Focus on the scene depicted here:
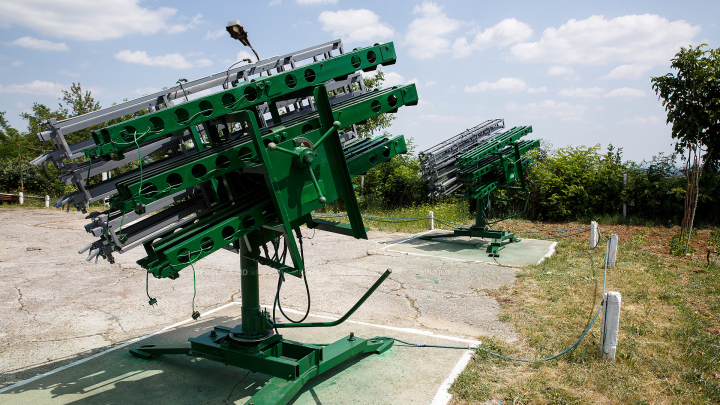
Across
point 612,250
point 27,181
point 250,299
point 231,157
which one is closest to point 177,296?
point 250,299

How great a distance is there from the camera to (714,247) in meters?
10.7

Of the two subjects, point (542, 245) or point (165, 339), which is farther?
point (542, 245)

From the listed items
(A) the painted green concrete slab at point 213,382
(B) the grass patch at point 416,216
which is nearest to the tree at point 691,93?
(B) the grass patch at point 416,216

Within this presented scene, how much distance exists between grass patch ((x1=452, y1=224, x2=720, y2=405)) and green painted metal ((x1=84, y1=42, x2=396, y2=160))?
124 inches

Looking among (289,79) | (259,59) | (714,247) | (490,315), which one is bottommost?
(714,247)

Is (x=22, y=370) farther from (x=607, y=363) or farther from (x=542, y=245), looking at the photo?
(x=542, y=245)

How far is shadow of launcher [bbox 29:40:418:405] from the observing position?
310 cm

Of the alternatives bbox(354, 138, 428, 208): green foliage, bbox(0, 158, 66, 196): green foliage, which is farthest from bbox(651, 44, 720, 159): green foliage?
bbox(0, 158, 66, 196): green foliage

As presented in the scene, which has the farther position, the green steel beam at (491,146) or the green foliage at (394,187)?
the green foliage at (394,187)

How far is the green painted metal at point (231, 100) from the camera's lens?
289cm

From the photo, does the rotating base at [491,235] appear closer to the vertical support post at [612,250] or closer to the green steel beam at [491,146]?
the green steel beam at [491,146]

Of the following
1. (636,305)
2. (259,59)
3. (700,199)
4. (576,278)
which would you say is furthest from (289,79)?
(700,199)

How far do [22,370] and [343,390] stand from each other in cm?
358

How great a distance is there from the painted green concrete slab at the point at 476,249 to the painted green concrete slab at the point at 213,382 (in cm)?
526
